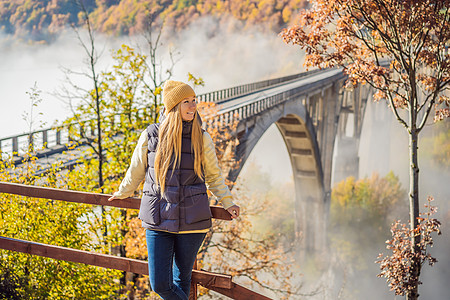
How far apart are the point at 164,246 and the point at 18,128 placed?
64075 millimetres

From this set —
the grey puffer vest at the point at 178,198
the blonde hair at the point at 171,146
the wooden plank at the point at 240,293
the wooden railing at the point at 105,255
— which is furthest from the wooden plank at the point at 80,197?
the wooden plank at the point at 240,293

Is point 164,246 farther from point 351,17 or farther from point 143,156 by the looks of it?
point 351,17

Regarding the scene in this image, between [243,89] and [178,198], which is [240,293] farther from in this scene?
[243,89]

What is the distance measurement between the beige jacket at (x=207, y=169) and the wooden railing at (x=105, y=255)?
15 centimetres

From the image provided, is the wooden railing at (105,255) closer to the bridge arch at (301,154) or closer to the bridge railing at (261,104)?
the bridge railing at (261,104)

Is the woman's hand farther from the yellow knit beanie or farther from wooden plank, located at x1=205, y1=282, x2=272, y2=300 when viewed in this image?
the yellow knit beanie

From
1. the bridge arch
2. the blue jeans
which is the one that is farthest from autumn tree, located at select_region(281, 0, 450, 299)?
the bridge arch

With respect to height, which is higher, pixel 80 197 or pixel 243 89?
pixel 243 89

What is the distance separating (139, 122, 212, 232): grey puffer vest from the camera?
339cm

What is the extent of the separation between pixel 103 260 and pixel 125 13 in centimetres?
9853

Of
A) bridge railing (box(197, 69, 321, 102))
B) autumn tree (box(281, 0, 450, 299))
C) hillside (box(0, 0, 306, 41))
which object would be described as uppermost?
hillside (box(0, 0, 306, 41))

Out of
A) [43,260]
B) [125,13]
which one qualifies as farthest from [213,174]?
[125,13]

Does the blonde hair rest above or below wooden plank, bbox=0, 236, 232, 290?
above

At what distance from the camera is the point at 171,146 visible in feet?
11.1
